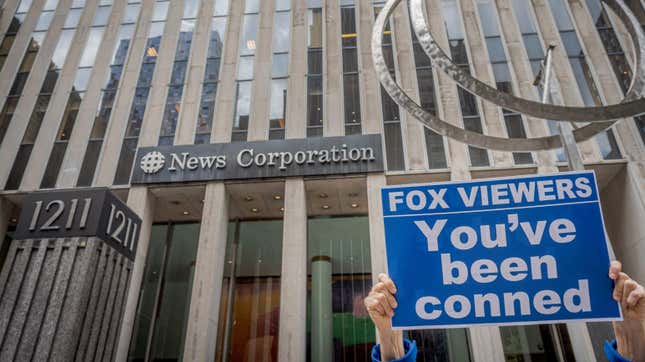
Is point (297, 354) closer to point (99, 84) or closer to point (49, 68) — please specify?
point (99, 84)

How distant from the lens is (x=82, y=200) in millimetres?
9609

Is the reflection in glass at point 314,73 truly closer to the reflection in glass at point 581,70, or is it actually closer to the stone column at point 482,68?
the stone column at point 482,68

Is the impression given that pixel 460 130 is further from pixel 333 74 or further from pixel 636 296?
pixel 333 74

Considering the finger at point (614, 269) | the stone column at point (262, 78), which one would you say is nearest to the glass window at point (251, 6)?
the stone column at point (262, 78)

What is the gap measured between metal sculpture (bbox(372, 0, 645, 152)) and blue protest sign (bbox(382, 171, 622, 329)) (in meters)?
1.17

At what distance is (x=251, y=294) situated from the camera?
61.4 feet

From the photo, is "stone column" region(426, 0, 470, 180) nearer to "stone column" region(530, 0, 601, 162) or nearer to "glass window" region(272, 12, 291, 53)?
"stone column" region(530, 0, 601, 162)

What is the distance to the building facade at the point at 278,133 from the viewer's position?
17.0 m

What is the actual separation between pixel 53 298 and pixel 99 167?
37.9ft

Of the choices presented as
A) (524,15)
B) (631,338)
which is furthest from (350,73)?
(631,338)

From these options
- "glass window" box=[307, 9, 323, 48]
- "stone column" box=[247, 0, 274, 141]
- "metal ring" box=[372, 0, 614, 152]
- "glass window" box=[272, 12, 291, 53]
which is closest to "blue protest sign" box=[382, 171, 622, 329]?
"metal ring" box=[372, 0, 614, 152]

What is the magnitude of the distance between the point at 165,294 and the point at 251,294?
3860mm

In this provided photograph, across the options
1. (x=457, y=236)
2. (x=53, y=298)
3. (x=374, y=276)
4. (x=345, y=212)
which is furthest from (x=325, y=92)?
(x=457, y=236)

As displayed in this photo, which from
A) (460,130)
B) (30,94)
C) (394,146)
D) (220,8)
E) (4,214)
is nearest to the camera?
(460,130)
